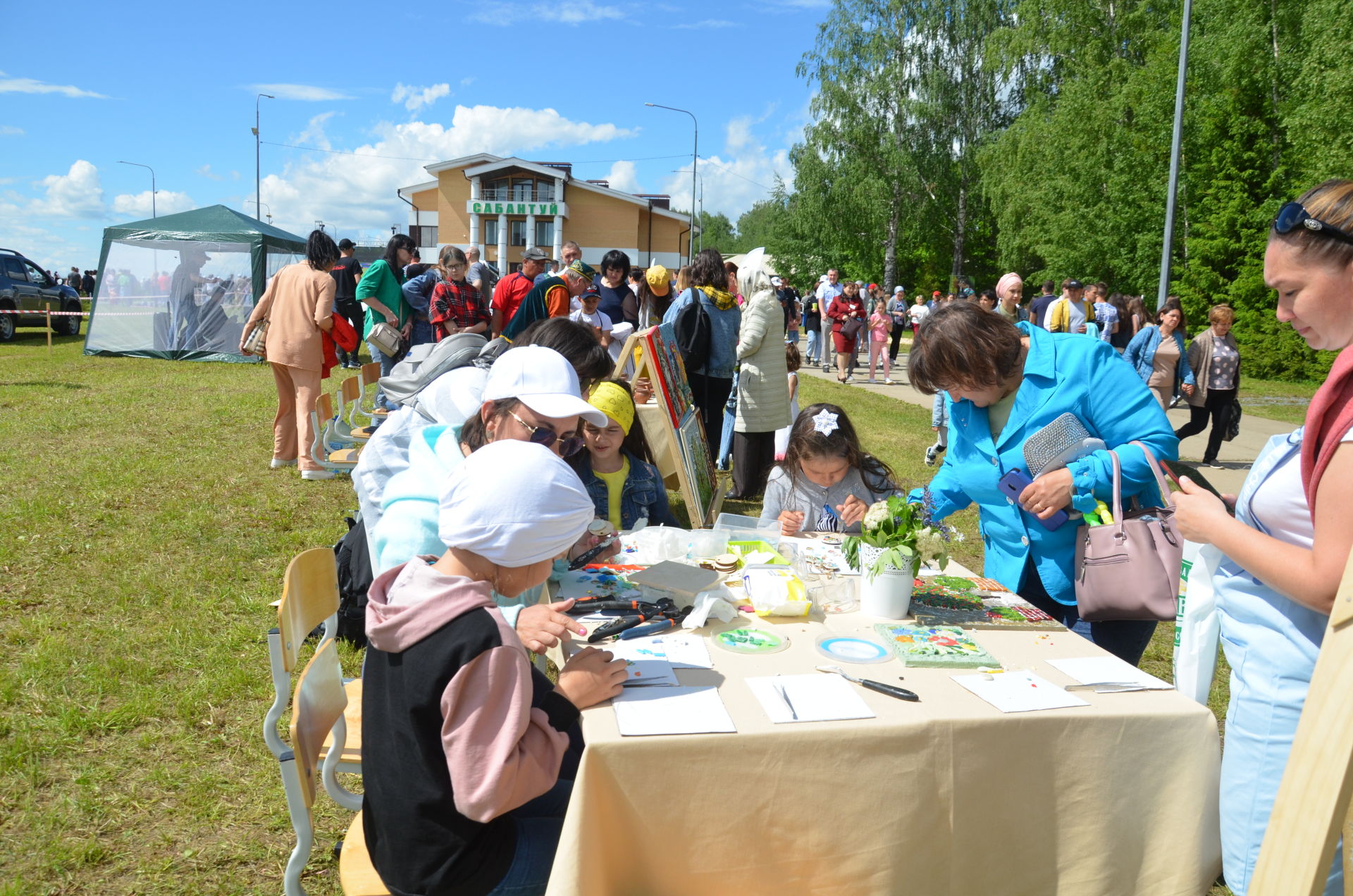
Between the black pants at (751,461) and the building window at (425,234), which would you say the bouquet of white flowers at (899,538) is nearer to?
the black pants at (751,461)

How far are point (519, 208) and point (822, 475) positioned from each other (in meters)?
38.9

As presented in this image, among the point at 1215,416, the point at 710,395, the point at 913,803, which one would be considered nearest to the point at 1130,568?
the point at 913,803

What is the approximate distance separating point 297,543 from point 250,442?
354 centimetres

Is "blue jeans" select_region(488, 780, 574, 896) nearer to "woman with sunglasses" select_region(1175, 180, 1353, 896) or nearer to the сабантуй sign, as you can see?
"woman with sunglasses" select_region(1175, 180, 1353, 896)

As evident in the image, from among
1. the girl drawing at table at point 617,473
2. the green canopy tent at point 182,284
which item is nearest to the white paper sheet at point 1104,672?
the girl drawing at table at point 617,473

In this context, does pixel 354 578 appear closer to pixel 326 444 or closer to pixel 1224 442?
pixel 326 444

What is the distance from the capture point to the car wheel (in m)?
19.5

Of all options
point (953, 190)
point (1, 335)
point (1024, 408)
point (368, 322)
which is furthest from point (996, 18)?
point (1024, 408)

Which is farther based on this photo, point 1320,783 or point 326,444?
point 326,444

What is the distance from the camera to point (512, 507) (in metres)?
1.73

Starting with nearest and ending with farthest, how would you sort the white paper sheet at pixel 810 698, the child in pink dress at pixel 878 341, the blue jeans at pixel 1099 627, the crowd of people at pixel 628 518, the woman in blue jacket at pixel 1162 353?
1. the crowd of people at pixel 628 518
2. the white paper sheet at pixel 810 698
3. the blue jeans at pixel 1099 627
4. the woman in blue jacket at pixel 1162 353
5. the child in pink dress at pixel 878 341

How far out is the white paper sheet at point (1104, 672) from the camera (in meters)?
2.06

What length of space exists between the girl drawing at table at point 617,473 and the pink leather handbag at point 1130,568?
2.11 m

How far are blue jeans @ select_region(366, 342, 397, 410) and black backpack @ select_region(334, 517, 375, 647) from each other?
178cm
